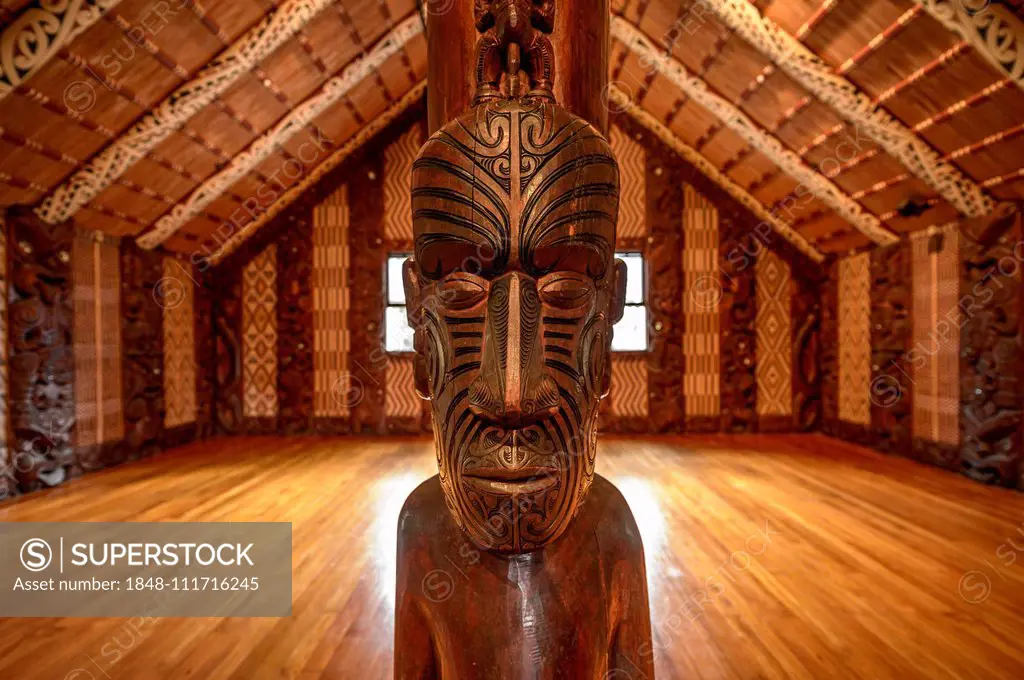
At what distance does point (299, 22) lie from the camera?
15.1ft

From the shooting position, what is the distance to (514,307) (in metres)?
1.10

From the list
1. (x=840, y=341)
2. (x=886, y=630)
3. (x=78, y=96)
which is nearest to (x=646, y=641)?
(x=886, y=630)

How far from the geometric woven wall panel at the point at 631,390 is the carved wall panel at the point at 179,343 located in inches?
207

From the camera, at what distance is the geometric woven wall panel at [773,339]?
25.4ft

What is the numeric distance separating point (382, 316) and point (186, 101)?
367 centimetres

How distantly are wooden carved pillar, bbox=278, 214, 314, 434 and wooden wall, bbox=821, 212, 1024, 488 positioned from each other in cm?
672

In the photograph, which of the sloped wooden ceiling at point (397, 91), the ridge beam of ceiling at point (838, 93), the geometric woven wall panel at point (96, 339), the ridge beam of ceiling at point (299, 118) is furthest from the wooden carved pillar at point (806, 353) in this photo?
the geometric woven wall panel at point (96, 339)

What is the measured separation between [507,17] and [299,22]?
13.7 ft

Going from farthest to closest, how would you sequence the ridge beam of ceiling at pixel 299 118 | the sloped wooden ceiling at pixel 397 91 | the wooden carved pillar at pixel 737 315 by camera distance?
the wooden carved pillar at pixel 737 315, the ridge beam of ceiling at pixel 299 118, the sloped wooden ceiling at pixel 397 91

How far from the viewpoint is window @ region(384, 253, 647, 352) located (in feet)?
25.5

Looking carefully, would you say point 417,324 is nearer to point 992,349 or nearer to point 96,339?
point 992,349

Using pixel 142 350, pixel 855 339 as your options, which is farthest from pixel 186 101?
pixel 855 339

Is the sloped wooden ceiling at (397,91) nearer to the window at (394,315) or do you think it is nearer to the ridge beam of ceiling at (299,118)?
the ridge beam of ceiling at (299,118)

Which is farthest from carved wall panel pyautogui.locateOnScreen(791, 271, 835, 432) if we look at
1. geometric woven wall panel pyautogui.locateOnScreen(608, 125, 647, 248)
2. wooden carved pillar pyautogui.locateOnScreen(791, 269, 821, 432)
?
geometric woven wall panel pyautogui.locateOnScreen(608, 125, 647, 248)
